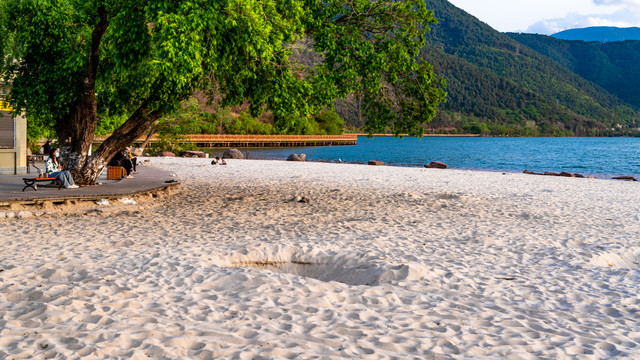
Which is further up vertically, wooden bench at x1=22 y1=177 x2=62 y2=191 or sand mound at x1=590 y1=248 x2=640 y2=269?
wooden bench at x1=22 y1=177 x2=62 y2=191

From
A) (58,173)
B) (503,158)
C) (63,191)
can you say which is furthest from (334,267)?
(503,158)

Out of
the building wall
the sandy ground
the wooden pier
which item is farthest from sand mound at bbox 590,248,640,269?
the wooden pier

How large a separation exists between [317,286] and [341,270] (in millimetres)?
1095

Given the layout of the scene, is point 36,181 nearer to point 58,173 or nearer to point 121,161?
point 58,173

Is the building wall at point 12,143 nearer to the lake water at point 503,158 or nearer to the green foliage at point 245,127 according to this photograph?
the lake water at point 503,158

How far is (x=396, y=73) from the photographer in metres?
15.0

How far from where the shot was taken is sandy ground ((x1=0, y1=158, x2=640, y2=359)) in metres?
4.34

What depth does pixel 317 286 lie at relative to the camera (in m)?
6.21

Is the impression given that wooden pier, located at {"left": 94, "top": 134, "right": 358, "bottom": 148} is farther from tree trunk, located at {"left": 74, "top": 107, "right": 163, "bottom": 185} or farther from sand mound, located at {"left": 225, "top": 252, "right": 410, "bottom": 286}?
sand mound, located at {"left": 225, "top": 252, "right": 410, "bottom": 286}

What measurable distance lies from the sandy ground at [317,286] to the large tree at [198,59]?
3309mm

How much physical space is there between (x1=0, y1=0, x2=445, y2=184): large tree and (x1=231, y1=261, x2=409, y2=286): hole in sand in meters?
4.03

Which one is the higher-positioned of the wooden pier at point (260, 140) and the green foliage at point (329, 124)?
the green foliage at point (329, 124)

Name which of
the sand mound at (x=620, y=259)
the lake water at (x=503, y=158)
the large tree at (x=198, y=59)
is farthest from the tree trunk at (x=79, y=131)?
the lake water at (x=503, y=158)

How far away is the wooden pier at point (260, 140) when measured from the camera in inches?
3131
